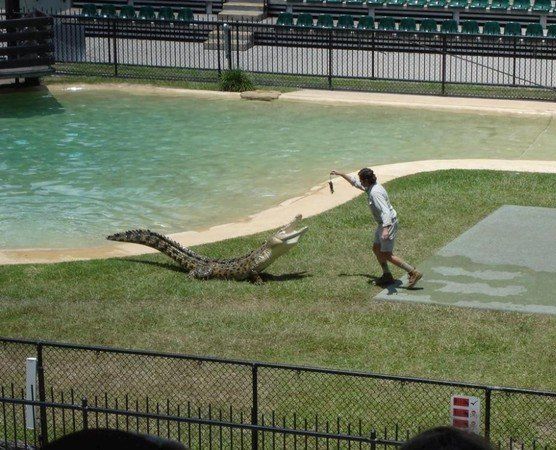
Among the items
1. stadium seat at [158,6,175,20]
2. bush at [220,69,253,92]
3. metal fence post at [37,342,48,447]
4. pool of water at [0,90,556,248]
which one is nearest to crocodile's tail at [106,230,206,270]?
pool of water at [0,90,556,248]

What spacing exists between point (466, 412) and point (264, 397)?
3.03 metres

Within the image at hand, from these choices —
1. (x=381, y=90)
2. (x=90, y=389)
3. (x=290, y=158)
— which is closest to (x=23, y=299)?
(x=90, y=389)

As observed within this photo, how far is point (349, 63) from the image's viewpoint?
3198 cm

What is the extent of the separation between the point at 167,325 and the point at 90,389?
1963 mm

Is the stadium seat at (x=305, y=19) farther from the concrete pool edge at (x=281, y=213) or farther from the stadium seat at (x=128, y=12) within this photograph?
the concrete pool edge at (x=281, y=213)

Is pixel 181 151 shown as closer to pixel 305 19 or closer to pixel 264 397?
pixel 264 397

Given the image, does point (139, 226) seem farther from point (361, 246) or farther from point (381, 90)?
point (381, 90)

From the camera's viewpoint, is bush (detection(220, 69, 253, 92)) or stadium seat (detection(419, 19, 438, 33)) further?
stadium seat (detection(419, 19, 438, 33))

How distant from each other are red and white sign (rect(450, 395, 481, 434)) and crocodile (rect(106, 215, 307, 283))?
6448 mm

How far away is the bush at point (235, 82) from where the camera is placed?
27891 mm

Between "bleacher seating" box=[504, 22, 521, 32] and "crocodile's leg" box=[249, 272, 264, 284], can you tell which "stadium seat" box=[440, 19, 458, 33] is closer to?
"bleacher seating" box=[504, 22, 521, 32]

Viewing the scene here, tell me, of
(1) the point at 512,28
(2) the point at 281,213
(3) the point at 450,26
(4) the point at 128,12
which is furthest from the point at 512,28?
(2) the point at 281,213

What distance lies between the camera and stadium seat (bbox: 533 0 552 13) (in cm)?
3616

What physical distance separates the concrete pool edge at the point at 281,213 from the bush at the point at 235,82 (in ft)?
27.6
